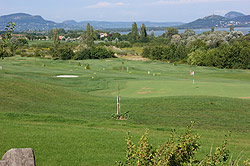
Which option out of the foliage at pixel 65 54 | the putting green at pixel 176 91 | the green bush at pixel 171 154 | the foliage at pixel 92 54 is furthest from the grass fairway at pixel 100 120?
the foliage at pixel 65 54

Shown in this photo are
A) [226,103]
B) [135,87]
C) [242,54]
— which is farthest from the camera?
[242,54]

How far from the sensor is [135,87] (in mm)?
34312

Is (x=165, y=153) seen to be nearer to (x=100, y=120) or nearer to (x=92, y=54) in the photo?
(x=100, y=120)

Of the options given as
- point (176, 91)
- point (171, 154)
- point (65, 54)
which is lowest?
point (176, 91)

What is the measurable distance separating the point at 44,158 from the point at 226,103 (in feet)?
51.7

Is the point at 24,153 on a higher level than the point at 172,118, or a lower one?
higher

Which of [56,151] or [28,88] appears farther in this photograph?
[28,88]

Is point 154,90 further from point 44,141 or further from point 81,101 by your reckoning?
point 44,141

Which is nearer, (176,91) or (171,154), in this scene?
(171,154)

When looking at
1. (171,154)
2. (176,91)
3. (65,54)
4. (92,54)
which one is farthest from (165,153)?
(65,54)

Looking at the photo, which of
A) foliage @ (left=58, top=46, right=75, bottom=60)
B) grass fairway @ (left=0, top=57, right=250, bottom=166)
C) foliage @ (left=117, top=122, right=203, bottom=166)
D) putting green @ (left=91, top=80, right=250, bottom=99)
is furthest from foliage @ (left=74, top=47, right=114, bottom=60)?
foliage @ (left=117, top=122, right=203, bottom=166)

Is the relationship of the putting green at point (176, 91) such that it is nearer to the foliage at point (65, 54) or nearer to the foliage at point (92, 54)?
the foliage at point (92, 54)

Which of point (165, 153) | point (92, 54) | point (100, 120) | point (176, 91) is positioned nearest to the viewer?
point (165, 153)

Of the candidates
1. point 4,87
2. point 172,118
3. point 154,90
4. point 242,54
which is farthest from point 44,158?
point 242,54
